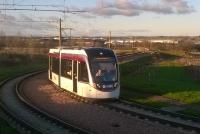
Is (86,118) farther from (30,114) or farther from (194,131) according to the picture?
(194,131)

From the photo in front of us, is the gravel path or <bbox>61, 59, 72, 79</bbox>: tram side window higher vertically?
<bbox>61, 59, 72, 79</bbox>: tram side window

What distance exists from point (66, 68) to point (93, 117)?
971 centimetres

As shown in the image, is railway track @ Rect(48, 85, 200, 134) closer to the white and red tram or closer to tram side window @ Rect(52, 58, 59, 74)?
the white and red tram

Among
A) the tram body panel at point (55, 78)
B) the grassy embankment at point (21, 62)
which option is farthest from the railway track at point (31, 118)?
the grassy embankment at point (21, 62)

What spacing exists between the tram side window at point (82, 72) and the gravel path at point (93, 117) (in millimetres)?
1384

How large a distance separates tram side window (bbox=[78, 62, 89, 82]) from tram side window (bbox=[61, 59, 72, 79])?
2.19 metres

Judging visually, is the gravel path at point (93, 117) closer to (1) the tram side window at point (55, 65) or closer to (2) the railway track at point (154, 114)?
(2) the railway track at point (154, 114)

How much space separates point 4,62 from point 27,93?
38950 mm

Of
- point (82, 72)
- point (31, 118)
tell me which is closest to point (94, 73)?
point (82, 72)

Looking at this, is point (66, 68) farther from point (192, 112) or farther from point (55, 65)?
point (192, 112)

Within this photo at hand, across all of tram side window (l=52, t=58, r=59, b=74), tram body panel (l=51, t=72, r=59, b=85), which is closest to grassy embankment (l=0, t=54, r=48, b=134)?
tram side window (l=52, t=58, r=59, b=74)

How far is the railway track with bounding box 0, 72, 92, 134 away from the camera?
18184mm

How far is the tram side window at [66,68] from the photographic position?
28.8 metres

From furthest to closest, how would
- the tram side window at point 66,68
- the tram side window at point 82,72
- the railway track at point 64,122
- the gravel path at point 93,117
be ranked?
the tram side window at point 66,68
the tram side window at point 82,72
the railway track at point 64,122
the gravel path at point 93,117
